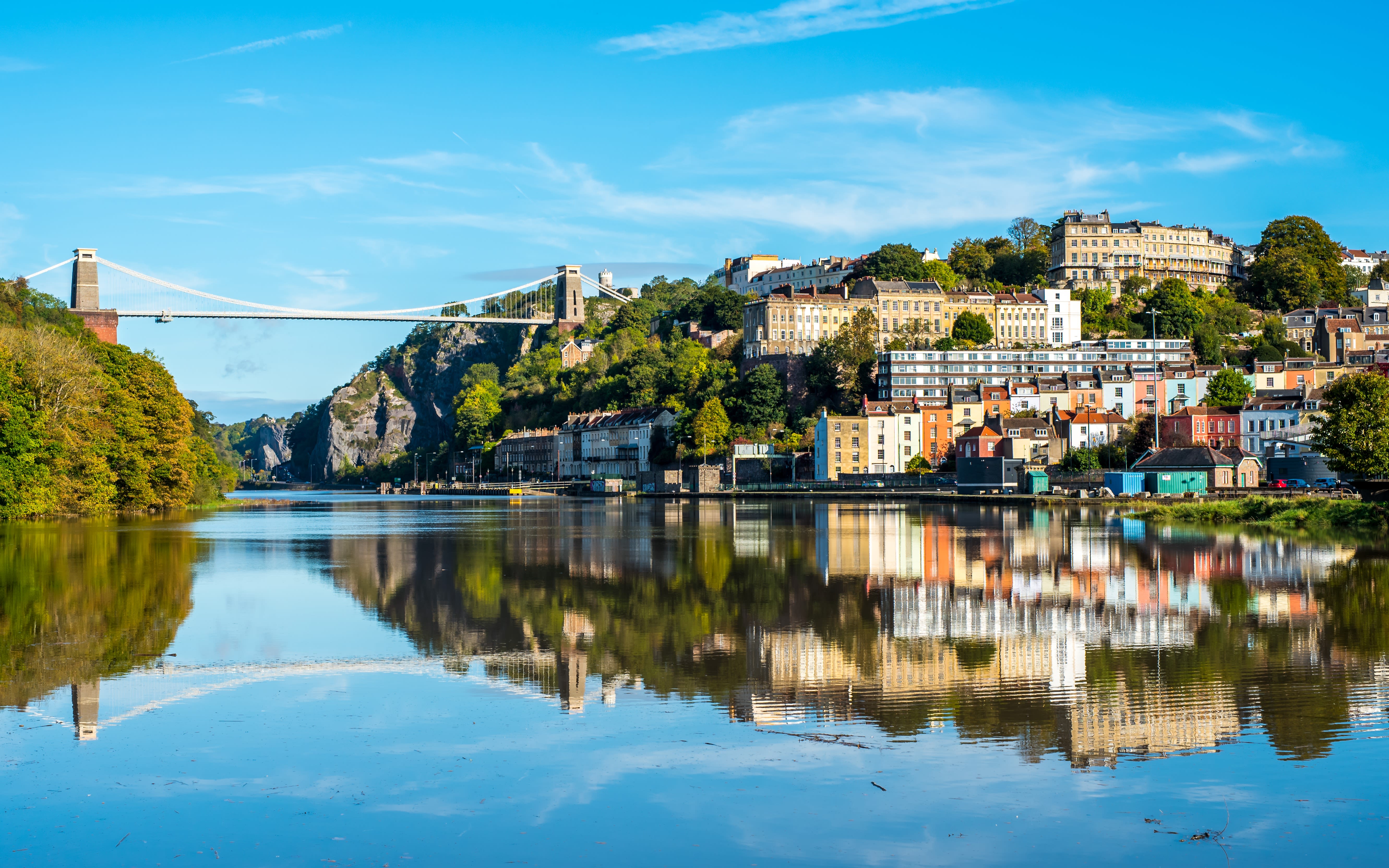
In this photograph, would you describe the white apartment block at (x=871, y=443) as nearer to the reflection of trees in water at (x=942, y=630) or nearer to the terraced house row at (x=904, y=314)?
the terraced house row at (x=904, y=314)

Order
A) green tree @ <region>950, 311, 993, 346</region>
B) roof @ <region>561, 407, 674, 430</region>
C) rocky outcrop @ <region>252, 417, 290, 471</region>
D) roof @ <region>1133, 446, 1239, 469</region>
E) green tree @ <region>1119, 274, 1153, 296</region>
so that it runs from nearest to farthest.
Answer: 1. roof @ <region>1133, 446, 1239, 469</region>
2. green tree @ <region>950, 311, 993, 346</region>
3. roof @ <region>561, 407, 674, 430</region>
4. green tree @ <region>1119, 274, 1153, 296</region>
5. rocky outcrop @ <region>252, 417, 290, 471</region>

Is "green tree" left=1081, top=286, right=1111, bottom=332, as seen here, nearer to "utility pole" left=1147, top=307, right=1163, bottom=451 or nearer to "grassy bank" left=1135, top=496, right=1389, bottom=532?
→ "utility pole" left=1147, top=307, right=1163, bottom=451

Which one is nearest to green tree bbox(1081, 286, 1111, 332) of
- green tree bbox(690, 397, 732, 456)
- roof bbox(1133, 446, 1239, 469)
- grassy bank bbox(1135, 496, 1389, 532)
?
green tree bbox(690, 397, 732, 456)

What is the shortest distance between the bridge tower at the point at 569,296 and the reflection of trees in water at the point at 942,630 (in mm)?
107080

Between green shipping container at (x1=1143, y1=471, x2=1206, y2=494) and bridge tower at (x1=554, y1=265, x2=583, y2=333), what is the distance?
85.5 m

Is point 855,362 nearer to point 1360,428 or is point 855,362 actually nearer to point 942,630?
point 1360,428

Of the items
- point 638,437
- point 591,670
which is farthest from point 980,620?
point 638,437

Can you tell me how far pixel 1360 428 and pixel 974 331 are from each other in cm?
5573

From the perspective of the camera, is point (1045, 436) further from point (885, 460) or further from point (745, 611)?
point (745, 611)

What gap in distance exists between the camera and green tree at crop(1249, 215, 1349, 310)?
9731 centimetres

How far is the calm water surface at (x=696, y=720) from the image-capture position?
628 cm

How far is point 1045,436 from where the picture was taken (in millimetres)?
67812

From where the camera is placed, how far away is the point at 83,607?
15.1m

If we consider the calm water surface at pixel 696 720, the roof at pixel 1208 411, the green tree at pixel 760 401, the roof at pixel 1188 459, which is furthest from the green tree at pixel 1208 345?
the calm water surface at pixel 696 720
